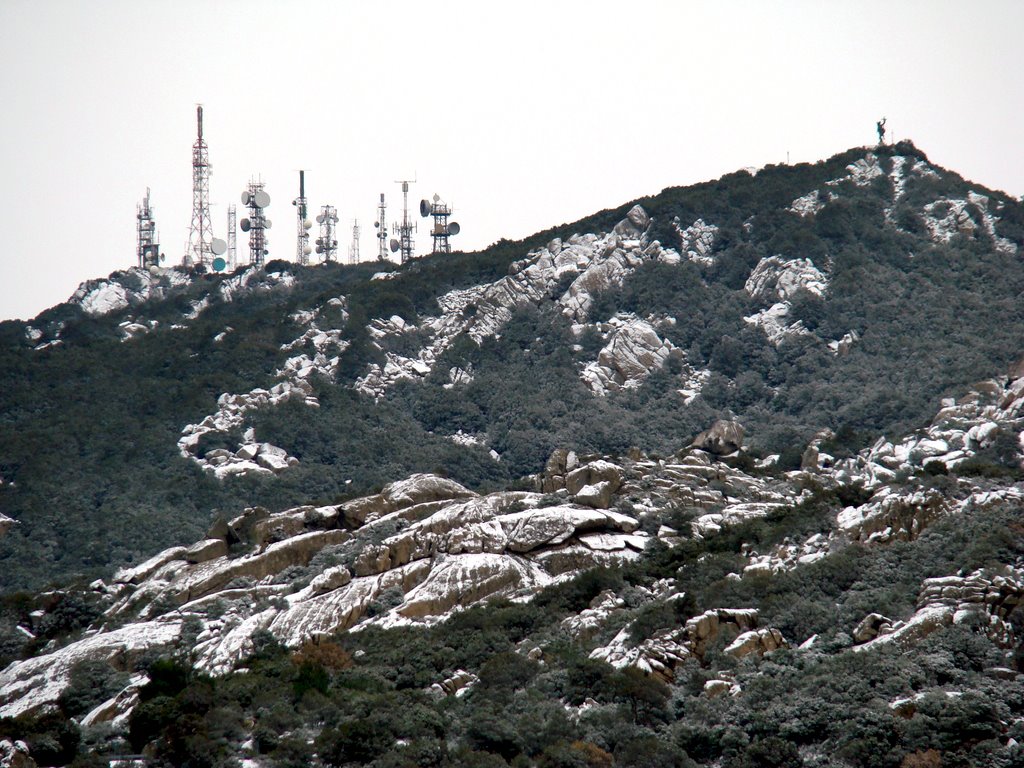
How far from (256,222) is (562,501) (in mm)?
101298

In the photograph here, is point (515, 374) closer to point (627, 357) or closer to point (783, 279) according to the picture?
point (627, 357)

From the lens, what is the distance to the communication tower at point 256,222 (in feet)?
458

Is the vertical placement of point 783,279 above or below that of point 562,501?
above

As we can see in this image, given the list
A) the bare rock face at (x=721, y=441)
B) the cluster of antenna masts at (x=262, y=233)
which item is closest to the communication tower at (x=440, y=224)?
the cluster of antenna masts at (x=262, y=233)

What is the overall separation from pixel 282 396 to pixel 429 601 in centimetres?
5918

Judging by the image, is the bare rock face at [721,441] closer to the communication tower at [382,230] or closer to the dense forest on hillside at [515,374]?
the dense forest on hillside at [515,374]

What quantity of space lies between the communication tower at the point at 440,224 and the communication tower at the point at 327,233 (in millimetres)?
16062

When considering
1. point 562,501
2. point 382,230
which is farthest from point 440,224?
point 562,501

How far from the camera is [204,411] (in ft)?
332

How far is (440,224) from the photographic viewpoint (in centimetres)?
14288

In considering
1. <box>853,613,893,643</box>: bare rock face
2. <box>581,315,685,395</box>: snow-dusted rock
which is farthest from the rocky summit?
<box>581,315,685,395</box>: snow-dusted rock

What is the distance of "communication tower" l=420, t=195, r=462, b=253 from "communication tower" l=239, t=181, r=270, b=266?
17611 millimetres

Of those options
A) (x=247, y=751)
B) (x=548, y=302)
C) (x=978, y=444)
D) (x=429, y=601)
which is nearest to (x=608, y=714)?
(x=247, y=751)

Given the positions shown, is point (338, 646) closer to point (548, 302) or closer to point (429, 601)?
point (429, 601)
